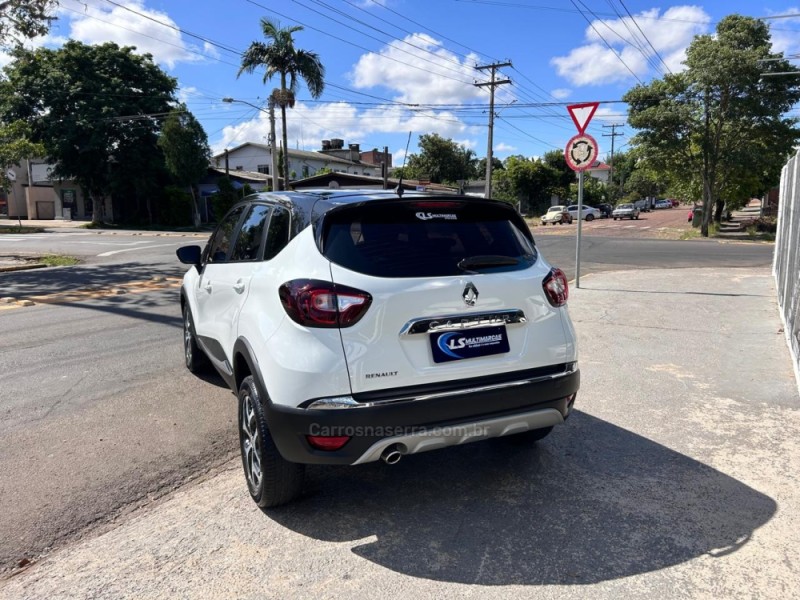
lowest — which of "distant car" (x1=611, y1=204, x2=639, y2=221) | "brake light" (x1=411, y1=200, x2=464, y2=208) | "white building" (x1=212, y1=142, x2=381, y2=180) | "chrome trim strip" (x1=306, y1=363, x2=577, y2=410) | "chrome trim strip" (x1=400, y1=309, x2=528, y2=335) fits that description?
"chrome trim strip" (x1=306, y1=363, x2=577, y2=410)

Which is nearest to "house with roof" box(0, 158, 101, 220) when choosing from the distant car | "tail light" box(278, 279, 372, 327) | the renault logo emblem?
the distant car

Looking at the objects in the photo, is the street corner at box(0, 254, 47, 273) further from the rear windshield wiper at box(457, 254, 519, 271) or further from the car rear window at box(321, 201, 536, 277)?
the rear windshield wiper at box(457, 254, 519, 271)

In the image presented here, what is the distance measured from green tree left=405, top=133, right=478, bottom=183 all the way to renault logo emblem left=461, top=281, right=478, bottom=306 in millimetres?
65919

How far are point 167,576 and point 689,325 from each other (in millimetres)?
7089

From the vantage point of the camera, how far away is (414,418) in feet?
9.37

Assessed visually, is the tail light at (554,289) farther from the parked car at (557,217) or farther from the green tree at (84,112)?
the parked car at (557,217)

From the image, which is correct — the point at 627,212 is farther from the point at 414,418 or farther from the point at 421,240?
the point at 414,418

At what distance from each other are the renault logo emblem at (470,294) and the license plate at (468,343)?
146mm

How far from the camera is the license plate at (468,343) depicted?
2.96 meters

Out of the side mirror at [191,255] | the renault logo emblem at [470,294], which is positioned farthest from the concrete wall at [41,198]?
the renault logo emblem at [470,294]

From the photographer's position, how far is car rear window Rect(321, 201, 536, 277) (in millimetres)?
2988

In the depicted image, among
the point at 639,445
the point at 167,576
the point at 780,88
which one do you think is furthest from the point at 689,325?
the point at 780,88

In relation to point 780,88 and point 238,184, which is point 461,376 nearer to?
point 780,88

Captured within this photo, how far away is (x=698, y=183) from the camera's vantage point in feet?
98.9
